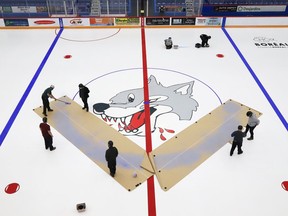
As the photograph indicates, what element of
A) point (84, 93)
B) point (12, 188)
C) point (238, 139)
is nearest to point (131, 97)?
point (84, 93)

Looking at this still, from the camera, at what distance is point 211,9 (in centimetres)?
1398

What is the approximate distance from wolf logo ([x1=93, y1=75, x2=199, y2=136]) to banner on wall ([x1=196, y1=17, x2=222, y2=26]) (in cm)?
520

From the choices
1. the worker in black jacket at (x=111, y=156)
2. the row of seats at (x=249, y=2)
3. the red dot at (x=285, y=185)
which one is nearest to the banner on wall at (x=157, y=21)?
the row of seats at (x=249, y=2)

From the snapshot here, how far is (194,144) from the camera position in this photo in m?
7.75

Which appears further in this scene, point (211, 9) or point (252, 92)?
point (211, 9)

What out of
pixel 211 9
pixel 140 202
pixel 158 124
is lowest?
pixel 140 202

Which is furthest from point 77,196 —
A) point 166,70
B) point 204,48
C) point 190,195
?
point 204,48

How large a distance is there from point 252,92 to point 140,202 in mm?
5594

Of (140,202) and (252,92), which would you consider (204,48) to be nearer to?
(252,92)

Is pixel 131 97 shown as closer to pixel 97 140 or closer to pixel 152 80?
pixel 152 80

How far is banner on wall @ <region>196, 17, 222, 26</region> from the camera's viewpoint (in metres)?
14.1

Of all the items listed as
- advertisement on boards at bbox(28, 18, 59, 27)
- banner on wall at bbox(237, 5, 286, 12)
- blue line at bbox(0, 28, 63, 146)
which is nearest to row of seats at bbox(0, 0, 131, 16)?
advertisement on boards at bbox(28, 18, 59, 27)

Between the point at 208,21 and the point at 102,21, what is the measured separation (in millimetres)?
4998

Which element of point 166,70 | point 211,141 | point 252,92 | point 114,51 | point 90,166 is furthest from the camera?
point 114,51
